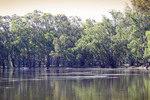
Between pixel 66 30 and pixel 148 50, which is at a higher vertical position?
pixel 66 30

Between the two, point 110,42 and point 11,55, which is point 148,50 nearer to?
point 110,42

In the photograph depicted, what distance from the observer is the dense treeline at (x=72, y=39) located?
8509 centimetres

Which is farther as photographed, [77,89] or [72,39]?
[72,39]

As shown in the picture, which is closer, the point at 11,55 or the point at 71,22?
the point at 11,55

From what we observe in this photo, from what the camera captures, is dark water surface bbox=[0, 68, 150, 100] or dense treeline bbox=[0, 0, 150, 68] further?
dense treeline bbox=[0, 0, 150, 68]

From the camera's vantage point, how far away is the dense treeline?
85.1 meters

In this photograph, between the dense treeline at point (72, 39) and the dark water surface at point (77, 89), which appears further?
the dense treeline at point (72, 39)

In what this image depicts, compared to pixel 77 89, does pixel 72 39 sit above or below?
above

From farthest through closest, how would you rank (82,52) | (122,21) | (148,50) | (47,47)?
(47,47), (82,52), (122,21), (148,50)

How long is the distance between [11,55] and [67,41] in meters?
18.7

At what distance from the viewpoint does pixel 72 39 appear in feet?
333

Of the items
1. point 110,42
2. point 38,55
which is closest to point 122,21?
point 110,42

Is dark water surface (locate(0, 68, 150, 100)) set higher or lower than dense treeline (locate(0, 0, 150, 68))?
lower

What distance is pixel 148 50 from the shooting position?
64.1 metres
